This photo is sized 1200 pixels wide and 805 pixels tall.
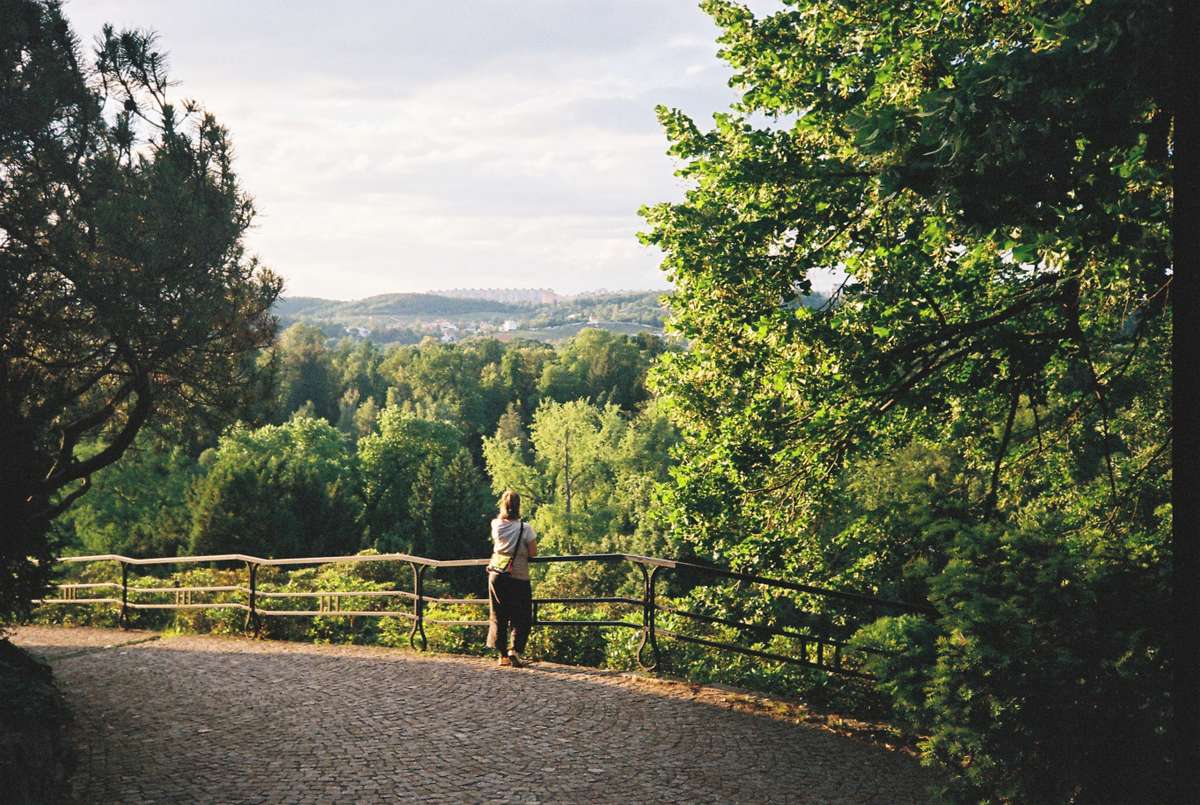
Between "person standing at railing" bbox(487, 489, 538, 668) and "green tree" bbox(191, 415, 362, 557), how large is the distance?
991 inches

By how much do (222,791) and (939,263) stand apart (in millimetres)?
8421

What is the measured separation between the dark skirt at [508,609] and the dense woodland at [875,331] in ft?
7.34

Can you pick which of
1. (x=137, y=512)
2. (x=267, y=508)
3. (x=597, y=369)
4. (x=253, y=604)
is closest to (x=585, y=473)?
(x=267, y=508)

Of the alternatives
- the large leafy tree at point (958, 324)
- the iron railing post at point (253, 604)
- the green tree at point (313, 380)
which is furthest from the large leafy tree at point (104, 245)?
the green tree at point (313, 380)

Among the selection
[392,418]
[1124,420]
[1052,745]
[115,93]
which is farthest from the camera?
[392,418]

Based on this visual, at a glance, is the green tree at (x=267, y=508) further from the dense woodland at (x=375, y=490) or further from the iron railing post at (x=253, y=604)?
the iron railing post at (x=253, y=604)

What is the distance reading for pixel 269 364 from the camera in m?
13.7

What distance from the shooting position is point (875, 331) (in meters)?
9.52

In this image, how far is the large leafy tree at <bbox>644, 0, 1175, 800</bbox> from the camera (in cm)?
551

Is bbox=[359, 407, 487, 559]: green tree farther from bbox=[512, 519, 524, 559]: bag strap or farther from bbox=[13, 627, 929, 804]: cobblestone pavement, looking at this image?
bbox=[512, 519, 524, 559]: bag strap

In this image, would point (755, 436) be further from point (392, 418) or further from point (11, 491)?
point (392, 418)

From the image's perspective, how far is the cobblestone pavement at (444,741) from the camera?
6.40 metres

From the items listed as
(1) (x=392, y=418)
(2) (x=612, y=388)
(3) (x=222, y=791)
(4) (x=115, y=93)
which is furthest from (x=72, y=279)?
(2) (x=612, y=388)

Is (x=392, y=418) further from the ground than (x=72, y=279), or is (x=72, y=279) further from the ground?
(x=72, y=279)
